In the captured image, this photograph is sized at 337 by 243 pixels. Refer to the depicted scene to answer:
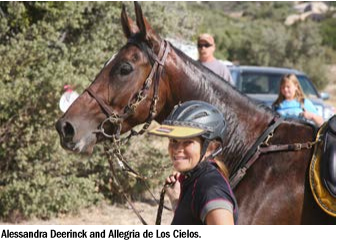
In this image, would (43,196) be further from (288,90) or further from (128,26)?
(128,26)

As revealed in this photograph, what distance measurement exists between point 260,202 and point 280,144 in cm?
42

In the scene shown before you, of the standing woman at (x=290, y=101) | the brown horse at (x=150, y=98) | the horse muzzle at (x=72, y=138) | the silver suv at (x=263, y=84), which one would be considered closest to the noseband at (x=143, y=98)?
the brown horse at (x=150, y=98)

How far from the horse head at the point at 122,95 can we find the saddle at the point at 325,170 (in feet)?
3.84

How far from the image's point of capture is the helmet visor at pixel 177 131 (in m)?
2.37

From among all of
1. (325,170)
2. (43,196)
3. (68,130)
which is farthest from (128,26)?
(43,196)

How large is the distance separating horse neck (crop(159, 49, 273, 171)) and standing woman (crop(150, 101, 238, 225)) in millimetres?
1242

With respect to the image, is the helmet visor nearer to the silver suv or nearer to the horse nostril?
the horse nostril

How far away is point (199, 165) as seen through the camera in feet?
7.93

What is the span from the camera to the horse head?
3.99 m

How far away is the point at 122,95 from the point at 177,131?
1.67 metres

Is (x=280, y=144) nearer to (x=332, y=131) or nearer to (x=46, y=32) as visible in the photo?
(x=332, y=131)

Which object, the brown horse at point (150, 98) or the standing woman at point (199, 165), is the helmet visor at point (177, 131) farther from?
the brown horse at point (150, 98)

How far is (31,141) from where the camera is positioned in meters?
6.69

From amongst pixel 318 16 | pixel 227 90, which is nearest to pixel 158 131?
pixel 227 90
